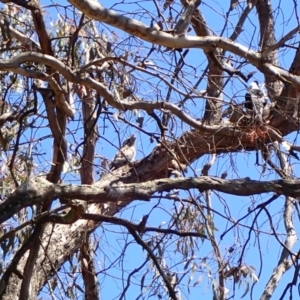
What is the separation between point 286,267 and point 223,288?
1.10 metres

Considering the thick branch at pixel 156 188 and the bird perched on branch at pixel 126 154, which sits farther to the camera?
the bird perched on branch at pixel 126 154

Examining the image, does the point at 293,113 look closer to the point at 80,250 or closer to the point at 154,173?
the point at 154,173

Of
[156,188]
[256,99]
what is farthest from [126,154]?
[156,188]

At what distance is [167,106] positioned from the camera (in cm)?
404

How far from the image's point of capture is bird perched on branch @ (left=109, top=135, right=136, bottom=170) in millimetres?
Result: 5465

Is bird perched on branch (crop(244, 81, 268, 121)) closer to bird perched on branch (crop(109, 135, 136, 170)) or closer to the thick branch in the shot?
the thick branch

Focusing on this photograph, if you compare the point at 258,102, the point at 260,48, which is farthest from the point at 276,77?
the point at 258,102

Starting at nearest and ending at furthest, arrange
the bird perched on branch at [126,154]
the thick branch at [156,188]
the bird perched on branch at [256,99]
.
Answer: the thick branch at [156,188] → the bird perched on branch at [256,99] → the bird perched on branch at [126,154]

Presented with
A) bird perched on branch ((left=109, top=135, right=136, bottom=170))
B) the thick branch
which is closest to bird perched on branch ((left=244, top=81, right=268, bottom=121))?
the thick branch

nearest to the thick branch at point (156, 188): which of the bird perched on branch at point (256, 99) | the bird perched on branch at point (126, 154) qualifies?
the bird perched on branch at point (256, 99)

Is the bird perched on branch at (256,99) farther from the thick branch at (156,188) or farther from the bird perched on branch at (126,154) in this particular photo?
the bird perched on branch at (126,154)

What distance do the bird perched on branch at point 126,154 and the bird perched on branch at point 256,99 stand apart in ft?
4.51

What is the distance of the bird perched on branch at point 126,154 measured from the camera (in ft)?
17.9

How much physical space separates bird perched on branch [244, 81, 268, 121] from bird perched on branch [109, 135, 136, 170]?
54.1 inches
